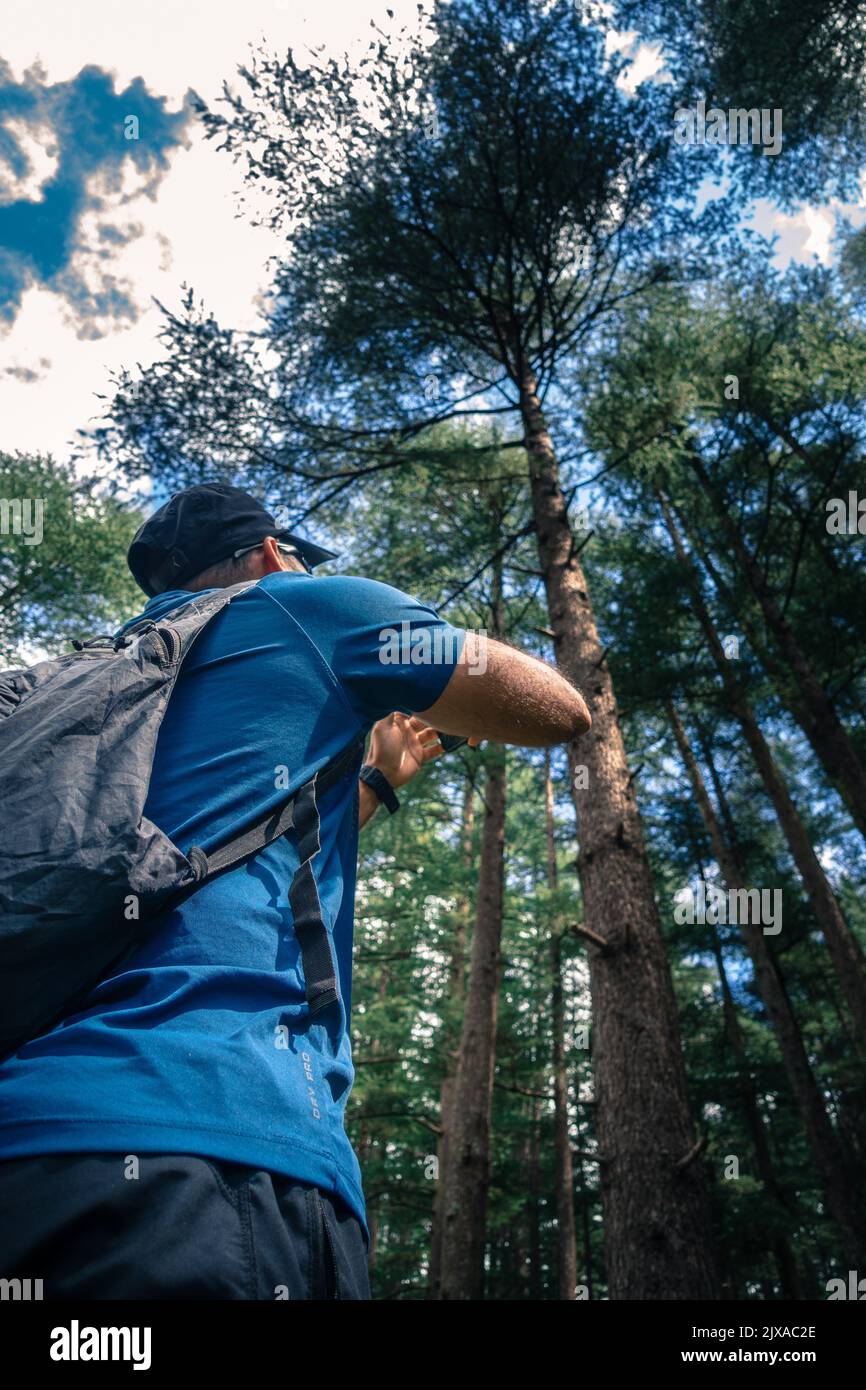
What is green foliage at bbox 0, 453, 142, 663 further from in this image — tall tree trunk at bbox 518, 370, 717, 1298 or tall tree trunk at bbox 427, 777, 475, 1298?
tall tree trunk at bbox 518, 370, 717, 1298

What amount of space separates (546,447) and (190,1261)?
24.0 ft

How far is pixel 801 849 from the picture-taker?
1195 centimetres

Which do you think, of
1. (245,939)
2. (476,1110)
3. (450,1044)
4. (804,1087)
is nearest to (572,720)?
(245,939)

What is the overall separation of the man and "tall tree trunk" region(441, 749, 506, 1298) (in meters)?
9.42

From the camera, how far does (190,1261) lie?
33.4 inches

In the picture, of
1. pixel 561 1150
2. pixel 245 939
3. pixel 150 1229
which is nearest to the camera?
pixel 150 1229

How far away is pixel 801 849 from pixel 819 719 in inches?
98.6

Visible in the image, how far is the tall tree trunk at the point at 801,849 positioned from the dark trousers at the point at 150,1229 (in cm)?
1177

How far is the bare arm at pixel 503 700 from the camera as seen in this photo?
5.16 feet

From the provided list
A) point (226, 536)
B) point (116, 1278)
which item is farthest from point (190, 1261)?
point (226, 536)

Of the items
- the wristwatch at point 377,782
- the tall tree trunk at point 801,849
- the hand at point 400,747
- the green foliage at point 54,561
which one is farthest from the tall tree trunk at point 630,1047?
the green foliage at point 54,561

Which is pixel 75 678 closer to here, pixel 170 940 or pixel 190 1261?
pixel 170 940

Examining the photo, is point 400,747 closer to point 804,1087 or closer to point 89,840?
point 89,840

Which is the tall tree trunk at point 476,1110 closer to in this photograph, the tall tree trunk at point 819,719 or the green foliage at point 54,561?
the tall tree trunk at point 819,719
